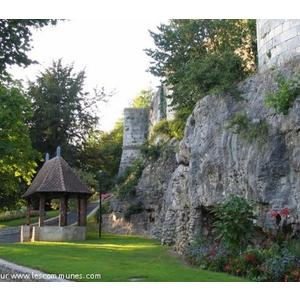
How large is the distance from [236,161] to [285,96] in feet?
7.82

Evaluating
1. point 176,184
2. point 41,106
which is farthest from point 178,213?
point 41,106

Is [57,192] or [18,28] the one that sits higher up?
[18,28]

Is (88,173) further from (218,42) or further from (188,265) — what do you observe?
(188,265)

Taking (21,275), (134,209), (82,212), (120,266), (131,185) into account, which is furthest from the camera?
(131,185)

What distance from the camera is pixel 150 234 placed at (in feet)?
71.5

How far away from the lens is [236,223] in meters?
9.91

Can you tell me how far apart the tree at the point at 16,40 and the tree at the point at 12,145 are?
7.07 meters

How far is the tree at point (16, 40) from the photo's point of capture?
1129cm

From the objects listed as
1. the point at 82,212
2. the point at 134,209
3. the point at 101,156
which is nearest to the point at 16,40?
the point at 82,212

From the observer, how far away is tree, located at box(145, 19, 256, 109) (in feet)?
49.9

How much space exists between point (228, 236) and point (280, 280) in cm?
186

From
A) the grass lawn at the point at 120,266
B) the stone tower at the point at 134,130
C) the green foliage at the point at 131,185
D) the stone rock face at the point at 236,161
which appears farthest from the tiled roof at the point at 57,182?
the stone tower at the point at 134,130

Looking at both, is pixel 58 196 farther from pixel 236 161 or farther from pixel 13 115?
pixel 236 161

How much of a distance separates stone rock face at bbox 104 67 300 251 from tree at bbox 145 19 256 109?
46.6 inches
